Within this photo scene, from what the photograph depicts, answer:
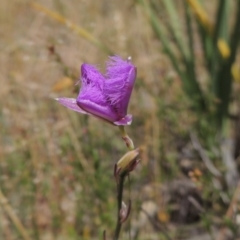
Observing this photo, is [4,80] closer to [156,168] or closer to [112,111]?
[156,168]

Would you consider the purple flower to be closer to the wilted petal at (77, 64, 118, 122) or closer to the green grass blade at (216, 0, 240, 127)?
the wilted petal at (77, 64, 118, 122)

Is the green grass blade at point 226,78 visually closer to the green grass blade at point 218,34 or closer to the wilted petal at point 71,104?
the green grass blade at point 218,34

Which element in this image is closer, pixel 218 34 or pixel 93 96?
pixel 93 96

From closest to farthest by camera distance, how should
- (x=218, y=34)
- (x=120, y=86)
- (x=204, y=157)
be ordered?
(x=120, y=86) → (x=204, y=157) → (x=218, y=34)

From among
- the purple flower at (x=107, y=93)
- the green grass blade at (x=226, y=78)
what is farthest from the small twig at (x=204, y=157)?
the purple flower at (x=107, y=93)

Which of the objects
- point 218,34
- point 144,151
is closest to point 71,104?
point 144,151

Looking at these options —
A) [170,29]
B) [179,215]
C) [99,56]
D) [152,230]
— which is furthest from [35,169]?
[99,56]

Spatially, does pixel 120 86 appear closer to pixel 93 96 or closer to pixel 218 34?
pixel 93 96

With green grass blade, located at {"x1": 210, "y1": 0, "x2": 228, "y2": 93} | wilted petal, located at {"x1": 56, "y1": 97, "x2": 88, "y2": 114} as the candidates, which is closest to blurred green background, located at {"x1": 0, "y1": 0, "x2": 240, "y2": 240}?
green grass blade, located at {"x1": 210, "y1": 0, "x2": 228, "y2": 93}
